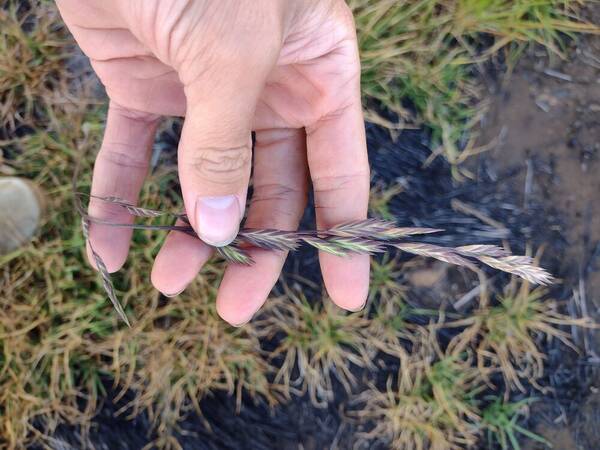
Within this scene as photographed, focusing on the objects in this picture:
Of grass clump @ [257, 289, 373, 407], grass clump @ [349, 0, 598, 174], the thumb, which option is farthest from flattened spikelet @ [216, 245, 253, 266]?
grass clump @ [349, 0, 598, 174]

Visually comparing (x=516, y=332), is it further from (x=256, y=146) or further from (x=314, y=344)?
(x=256, y=146)

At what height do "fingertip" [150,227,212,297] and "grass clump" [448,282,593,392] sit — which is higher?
"fingertip" [150,227,212,297]

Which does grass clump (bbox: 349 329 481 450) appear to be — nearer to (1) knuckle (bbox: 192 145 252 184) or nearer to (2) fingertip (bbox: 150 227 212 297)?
(2) fingertip (bbox: 150 227 212 297)

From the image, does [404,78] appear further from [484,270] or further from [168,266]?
[168,266]

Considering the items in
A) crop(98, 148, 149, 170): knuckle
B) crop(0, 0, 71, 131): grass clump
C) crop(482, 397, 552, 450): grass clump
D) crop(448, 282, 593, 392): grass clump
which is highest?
crop(0, 0, 71, 131): grass clump

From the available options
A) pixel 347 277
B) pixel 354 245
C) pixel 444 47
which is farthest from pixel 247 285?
pixel 444 47

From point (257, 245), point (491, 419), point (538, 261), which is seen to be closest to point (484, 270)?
point (538, 261)
